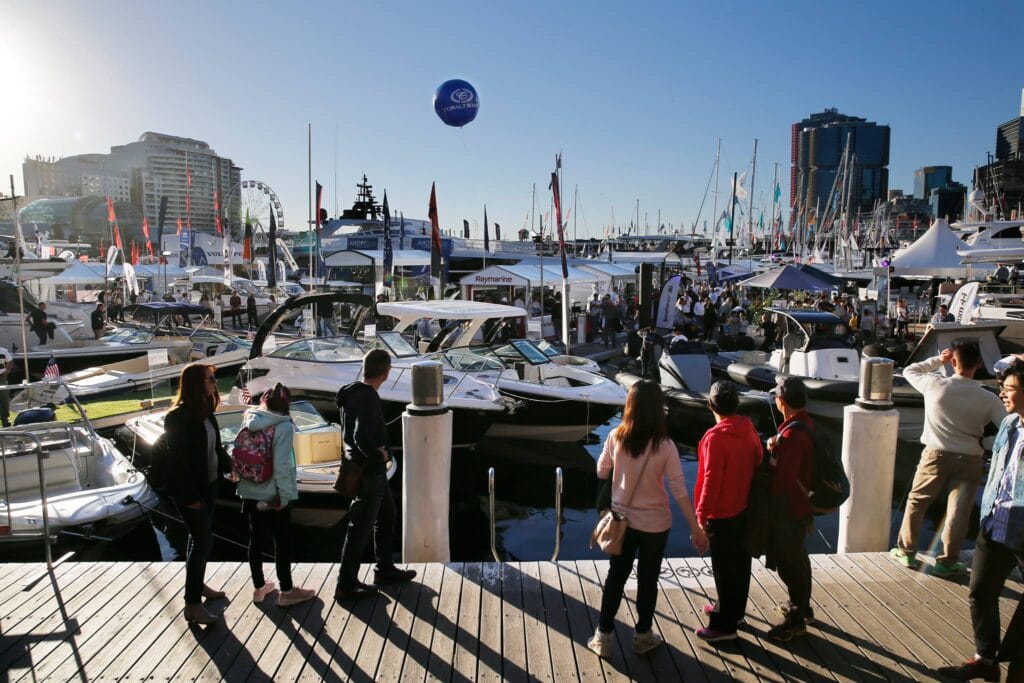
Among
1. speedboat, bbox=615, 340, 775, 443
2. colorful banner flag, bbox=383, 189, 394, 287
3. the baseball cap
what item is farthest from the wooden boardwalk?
colorful banner flag, bbox=383, 189, 394, 287

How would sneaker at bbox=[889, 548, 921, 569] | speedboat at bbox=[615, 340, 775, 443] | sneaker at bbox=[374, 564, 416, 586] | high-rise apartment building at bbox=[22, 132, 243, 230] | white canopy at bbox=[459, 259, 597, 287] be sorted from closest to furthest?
sneaker at bbox=[374, 564, 416, 586] < sneaker at bbox=[889, 548, 921, 569] < speedboat at bbox=[615, 340, 775, 443] < white canopy at bbox=[459, 259, 597, 287] < high-rise apartment building at bbox=[22, 132, 243, 230]

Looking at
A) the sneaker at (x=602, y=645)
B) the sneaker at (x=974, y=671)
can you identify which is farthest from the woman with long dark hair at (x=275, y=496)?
the sneaker at (x=974, y=671)

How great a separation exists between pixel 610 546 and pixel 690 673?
819mm

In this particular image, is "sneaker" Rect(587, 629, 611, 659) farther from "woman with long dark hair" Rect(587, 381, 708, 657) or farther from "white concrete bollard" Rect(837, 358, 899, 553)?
"white concrete bollard" Rect(837, 358, 899, 553)

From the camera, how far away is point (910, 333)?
74.0ft

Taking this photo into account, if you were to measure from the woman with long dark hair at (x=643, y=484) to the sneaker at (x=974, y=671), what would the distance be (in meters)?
1.49

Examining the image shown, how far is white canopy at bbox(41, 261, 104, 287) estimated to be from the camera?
32.0 m

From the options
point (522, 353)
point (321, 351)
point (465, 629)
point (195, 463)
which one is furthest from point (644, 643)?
point (321, 351)

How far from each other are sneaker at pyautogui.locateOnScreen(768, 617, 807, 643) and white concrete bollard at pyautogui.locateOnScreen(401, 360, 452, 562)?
2339mm

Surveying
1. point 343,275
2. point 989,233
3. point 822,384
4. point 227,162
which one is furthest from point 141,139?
point 822,384

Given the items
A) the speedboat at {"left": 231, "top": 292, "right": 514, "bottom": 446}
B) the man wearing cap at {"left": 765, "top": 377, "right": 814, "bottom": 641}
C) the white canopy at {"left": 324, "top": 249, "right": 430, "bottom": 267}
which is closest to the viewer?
the man wearing cap at {"left": 765, "top": 377, "right": 814, "bottom": 641}

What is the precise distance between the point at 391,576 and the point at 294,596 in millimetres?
651

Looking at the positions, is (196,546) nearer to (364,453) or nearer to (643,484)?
(364,453)

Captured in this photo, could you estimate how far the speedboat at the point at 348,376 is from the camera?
474 inches
